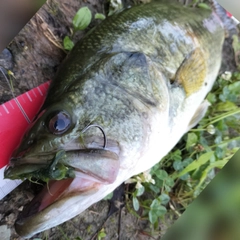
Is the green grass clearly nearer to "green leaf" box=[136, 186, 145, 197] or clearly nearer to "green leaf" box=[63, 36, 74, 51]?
"green leaf" box=[136, 186, 145, 197]

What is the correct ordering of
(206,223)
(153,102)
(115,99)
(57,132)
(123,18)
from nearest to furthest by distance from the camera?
(206,223)
(57,132)
(115,99)
(153,102)
(123,18)

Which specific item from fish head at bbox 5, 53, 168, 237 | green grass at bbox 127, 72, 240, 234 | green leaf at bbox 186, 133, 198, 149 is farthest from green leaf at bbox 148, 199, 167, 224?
fish head at bbox 5, 53, 168, 237

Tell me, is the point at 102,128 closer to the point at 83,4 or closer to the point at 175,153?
the point at 175,153

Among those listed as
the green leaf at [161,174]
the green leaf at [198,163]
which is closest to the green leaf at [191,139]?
the green leaf at [198,163]

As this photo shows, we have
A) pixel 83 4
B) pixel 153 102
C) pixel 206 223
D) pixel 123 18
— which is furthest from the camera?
pixel 83 4

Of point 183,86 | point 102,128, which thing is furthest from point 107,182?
point 183,86

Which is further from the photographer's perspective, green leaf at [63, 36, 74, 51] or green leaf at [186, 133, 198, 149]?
green leaf at [186, 133, 198, 149]

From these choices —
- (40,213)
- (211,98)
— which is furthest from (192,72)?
(40,213)
